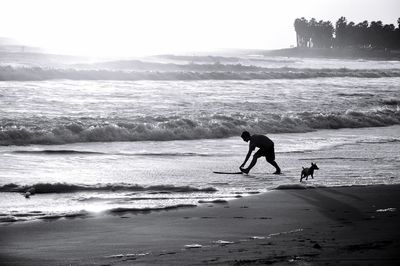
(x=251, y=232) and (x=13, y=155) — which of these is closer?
(x=251, y=232)

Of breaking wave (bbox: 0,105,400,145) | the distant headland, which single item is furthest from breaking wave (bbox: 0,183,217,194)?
the distant headland

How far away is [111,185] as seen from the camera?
1157cm

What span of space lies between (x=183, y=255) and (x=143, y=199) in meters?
3.65

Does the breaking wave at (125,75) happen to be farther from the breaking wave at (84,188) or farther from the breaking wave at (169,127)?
the breaking wave at (84,188)

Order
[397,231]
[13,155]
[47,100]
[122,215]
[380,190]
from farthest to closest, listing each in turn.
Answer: [47,100] → [13,155] → [380,190] → [122,215] → [397,231]

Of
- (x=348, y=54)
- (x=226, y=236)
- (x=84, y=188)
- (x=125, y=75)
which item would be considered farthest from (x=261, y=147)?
(x=348, y=54)

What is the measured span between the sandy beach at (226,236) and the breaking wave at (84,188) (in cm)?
140

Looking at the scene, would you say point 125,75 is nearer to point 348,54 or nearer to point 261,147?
point 261,147

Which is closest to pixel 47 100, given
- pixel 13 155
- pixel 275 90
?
pixel 13 155

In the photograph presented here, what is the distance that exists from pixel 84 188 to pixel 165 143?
7666 mm

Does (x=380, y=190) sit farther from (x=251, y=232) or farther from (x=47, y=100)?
(x=47, y=100)

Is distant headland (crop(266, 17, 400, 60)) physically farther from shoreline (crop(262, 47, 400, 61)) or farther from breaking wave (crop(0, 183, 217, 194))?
breaking wave (crop(0, 183, 217, 194))

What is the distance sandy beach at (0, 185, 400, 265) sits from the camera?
6.66m

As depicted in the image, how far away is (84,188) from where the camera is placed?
37.0 ft
